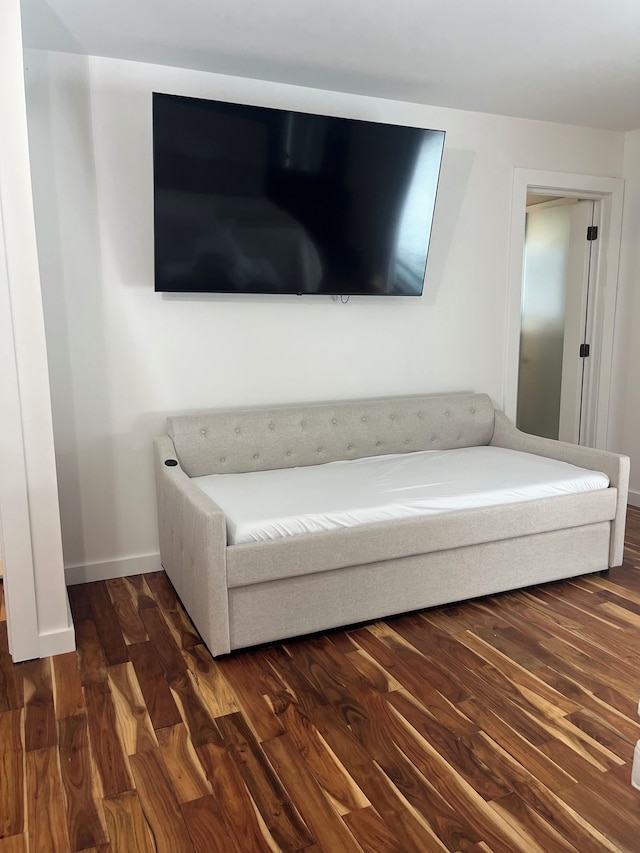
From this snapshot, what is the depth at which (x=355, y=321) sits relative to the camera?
371 cm

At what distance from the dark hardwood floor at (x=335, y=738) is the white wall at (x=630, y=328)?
1963mm

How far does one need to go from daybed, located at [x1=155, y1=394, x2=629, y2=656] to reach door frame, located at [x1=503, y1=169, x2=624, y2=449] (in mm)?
639

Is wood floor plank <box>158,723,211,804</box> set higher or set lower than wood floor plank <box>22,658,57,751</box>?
higher

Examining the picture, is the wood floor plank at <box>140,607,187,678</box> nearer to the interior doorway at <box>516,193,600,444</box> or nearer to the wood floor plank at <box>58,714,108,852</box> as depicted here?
the wood floor plank at <box>58,714,108,852</box>

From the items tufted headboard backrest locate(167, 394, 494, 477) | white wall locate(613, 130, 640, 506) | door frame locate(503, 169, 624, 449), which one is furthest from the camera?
white wall locate(613, 130, 640, 506)

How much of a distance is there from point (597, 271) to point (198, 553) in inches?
138

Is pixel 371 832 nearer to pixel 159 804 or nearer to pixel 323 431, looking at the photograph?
pixel 159 804

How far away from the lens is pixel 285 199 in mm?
3127

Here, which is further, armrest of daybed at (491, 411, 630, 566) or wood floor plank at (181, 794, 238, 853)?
armrest of daybed at (491, 411, 630, 566)

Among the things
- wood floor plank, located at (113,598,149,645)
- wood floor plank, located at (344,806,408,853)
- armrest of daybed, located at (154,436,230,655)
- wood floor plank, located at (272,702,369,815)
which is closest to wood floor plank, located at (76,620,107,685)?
wood floor plank, located at (113,598,149,645)

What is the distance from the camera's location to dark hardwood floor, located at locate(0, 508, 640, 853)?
168 cm

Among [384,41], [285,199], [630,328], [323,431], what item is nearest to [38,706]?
[323,431]

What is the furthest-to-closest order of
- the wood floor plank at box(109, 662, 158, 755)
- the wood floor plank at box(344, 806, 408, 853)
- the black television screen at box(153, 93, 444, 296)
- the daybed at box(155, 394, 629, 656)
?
the black television screen at box(153, 93, 444, 296) < the daybed at box(155, 394, 629, 656) < the wood floor plank at box(109, 662, 158, 755) < the wood floor plank at box(344, 806, 408, 853)

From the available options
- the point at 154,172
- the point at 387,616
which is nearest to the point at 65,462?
the point at 154,172
